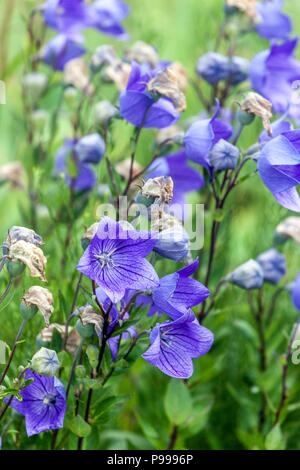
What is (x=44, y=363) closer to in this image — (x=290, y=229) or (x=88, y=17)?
(x=290, y=229)

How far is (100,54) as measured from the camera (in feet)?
3.97

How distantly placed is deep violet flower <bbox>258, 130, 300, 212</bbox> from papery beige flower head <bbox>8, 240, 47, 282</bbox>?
14.3 inches

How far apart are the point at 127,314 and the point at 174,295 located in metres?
0.10

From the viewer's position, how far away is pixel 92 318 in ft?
2.38

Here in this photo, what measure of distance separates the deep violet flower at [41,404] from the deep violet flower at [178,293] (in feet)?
0.59

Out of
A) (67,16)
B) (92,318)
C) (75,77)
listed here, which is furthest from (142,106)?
(67,16)

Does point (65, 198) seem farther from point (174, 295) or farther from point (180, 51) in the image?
point (180, 51)

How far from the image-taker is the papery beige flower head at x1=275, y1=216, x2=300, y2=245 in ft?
3.46

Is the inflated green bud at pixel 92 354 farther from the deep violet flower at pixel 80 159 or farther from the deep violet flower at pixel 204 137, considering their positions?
the deep violet flower at pixel 80 159

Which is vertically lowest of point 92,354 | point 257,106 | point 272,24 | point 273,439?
point 273,439

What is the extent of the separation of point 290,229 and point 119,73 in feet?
1.58

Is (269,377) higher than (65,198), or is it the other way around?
(65,198)

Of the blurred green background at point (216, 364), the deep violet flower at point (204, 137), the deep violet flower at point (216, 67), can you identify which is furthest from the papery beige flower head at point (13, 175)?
the deep violet flower at point (204, 137)
